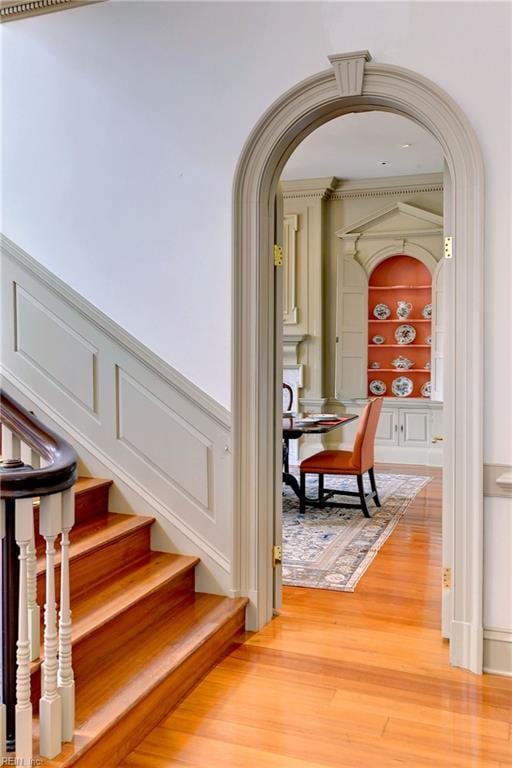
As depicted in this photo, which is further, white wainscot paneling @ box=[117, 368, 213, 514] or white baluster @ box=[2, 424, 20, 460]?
white wainscot paneling @ box=[117, 368, 213, 514]

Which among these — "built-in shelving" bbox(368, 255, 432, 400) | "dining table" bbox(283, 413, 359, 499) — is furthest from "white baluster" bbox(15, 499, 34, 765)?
"built-in shelving" bbox(368, 255, 432, 400)

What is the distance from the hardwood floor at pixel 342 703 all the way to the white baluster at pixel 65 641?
302 mm

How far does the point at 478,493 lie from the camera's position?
273cm

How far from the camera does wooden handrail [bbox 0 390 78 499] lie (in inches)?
71.4

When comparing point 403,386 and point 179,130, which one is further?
point 403,386

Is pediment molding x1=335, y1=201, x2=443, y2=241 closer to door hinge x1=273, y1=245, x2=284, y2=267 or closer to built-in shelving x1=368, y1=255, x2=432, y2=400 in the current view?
built-in shelving x1=368, y1=255, x2=432, y2=400

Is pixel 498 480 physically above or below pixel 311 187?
below

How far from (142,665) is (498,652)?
1483mm

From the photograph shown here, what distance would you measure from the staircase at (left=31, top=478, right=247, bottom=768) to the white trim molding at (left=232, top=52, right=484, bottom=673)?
1.08 ft

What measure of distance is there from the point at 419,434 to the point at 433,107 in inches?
222

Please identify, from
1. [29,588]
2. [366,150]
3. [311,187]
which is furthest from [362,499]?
[311,187]

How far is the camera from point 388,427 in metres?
8.07

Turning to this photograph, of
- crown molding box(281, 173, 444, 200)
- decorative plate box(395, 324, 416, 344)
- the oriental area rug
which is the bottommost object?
the oriental area rug

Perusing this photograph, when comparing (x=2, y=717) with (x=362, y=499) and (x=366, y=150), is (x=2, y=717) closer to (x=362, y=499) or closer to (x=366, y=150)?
(x=362, y=499)
